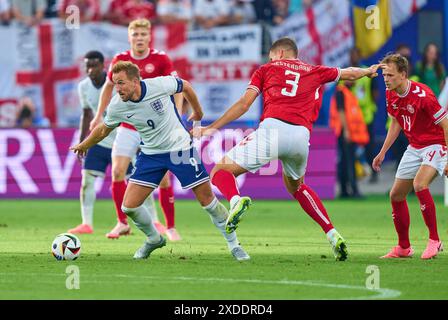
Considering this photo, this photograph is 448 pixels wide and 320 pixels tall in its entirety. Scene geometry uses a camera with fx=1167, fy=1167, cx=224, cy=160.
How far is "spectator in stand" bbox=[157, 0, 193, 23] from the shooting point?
22984mm

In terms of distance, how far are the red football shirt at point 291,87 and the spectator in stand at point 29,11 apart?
12.1m

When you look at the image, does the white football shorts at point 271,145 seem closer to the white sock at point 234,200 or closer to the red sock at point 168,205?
the white sock at point 234,200

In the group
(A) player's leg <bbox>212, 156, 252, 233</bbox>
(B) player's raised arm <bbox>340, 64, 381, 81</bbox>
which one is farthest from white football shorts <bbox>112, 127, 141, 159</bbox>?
(B) player's raised arm <bbox>340, 64, 381, 81</bbox>

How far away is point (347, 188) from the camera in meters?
21.5

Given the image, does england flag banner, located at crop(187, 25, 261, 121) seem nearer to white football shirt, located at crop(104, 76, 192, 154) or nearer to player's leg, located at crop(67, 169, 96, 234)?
player's leg, located at crop(67, 169, 96, 234)

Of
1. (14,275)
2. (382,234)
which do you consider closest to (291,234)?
(382,234)

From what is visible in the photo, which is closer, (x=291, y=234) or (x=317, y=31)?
(x=291, y=234)

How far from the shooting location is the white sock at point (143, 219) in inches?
438

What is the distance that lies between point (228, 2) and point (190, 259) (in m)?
12.8

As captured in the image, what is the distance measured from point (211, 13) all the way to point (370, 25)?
10.3 ft

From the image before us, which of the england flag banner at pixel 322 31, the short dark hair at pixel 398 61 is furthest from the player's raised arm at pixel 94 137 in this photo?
the england flag banner at pixel 322 31

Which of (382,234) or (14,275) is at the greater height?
(14,275)

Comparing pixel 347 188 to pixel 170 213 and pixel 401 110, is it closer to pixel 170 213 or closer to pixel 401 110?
pixel 170 213

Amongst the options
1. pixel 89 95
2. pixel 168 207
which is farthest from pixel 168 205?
pixel 89 95
